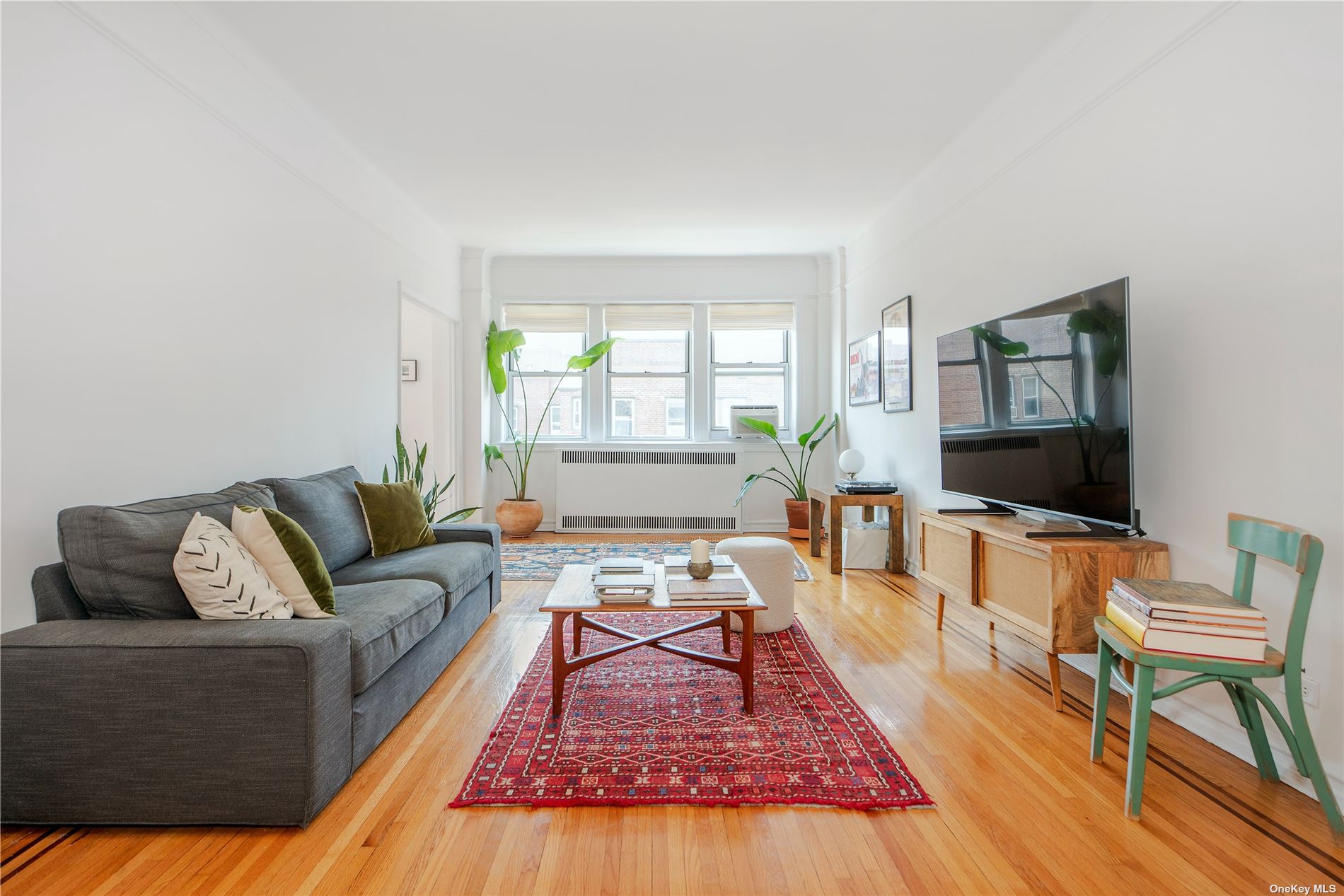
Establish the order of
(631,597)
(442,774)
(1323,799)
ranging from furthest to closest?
(631,597), (442,774), (1323,799)

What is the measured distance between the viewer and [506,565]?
484 centimetres

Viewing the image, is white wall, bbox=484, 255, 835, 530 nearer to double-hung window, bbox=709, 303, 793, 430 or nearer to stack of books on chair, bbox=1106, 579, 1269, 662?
double-hung window, bbox=709, 303, 793, 430

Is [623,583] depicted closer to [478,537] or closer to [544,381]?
[478,537]

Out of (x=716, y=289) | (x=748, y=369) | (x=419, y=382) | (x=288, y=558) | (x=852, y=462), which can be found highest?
(x=716, y=289)

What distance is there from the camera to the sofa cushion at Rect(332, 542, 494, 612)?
2.77 meters

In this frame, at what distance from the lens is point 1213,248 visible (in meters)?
2.07

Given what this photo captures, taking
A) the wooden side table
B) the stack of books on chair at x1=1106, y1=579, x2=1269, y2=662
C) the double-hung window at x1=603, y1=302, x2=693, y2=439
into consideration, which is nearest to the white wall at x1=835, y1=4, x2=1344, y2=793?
the stack of books on chair at x1=1106, y1=579, x2=1269, y2=662

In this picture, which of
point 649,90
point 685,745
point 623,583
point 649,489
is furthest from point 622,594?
point 649,489

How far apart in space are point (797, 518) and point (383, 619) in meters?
4.34

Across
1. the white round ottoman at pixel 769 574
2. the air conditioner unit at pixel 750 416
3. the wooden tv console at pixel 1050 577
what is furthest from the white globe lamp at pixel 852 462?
the wooden tv console at pixel 1050 577

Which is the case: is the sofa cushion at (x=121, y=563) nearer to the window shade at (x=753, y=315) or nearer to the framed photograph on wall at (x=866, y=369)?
the framed photograph on wall at (x=866, y=369)

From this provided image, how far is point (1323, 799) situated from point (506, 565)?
4.27 meters

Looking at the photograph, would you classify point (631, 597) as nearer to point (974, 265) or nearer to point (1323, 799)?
point (1323, 799)

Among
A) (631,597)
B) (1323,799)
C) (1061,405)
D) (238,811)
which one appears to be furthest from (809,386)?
(238,811)
